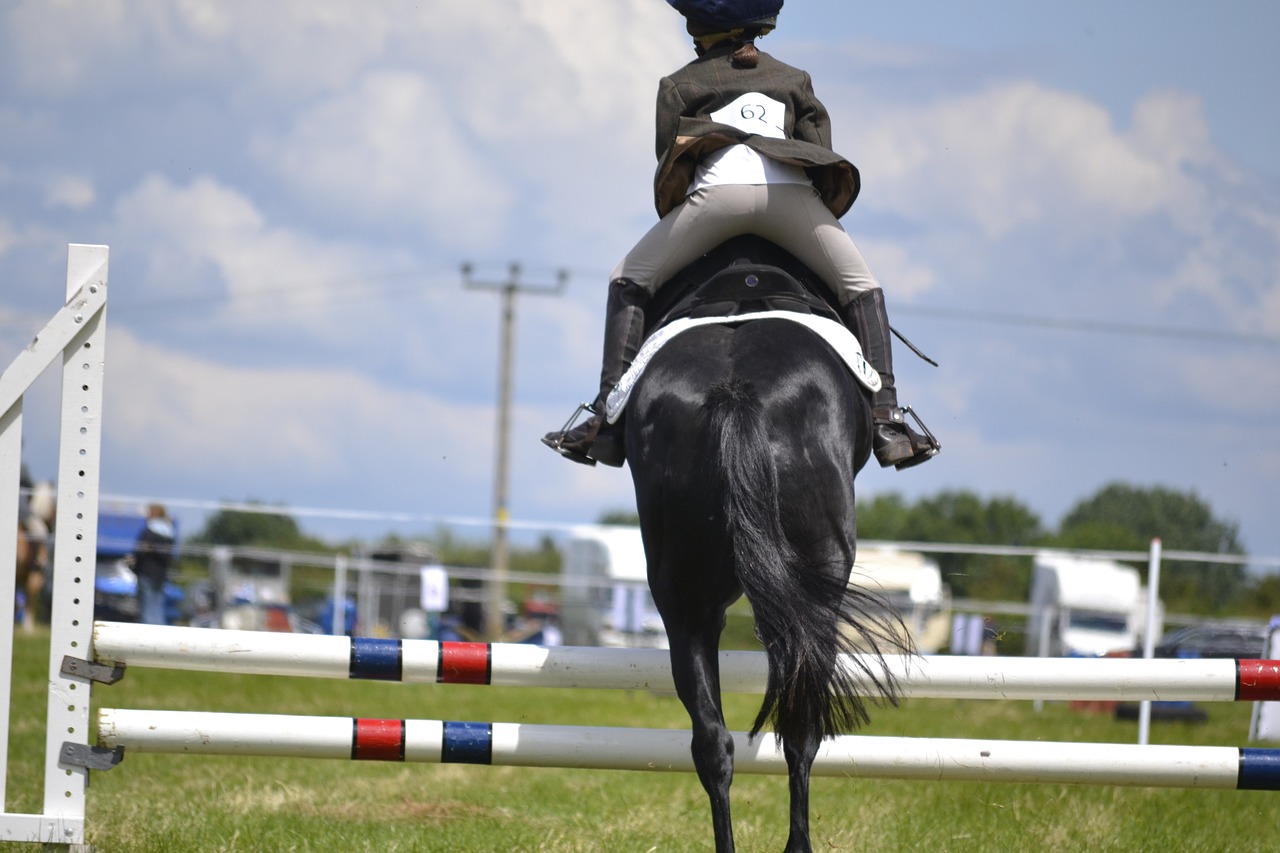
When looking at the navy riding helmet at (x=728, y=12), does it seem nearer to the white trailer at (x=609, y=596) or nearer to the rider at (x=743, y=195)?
the rider at (x=743, y=195)

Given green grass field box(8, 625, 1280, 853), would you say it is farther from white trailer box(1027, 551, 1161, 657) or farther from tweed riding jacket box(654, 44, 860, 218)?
white trailer box(1027, 551, 1161, 657)

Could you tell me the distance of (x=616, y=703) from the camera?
431 inches

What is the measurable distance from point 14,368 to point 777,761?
2.59 m

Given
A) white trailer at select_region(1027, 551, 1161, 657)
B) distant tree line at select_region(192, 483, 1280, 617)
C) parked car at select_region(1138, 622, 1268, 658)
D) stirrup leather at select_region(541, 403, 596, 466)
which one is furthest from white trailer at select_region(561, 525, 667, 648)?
stirrup leather at select_region(541, 403, 596, 466)

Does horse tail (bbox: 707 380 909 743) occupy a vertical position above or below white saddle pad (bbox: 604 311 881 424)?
below

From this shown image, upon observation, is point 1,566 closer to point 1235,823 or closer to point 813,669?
point 813,669

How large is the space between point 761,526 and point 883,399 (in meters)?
0.92

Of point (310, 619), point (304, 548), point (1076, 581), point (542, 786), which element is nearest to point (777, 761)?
point (542, 786)

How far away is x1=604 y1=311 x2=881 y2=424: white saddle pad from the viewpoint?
3529mm

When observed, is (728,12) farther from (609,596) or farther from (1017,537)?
(1017,537)

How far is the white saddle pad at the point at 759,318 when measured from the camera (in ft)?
11.6

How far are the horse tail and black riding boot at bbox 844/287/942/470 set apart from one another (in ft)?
2.32

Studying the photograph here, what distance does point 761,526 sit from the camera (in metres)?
3.00

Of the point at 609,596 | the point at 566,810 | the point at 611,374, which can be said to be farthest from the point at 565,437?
the point at 609,596
